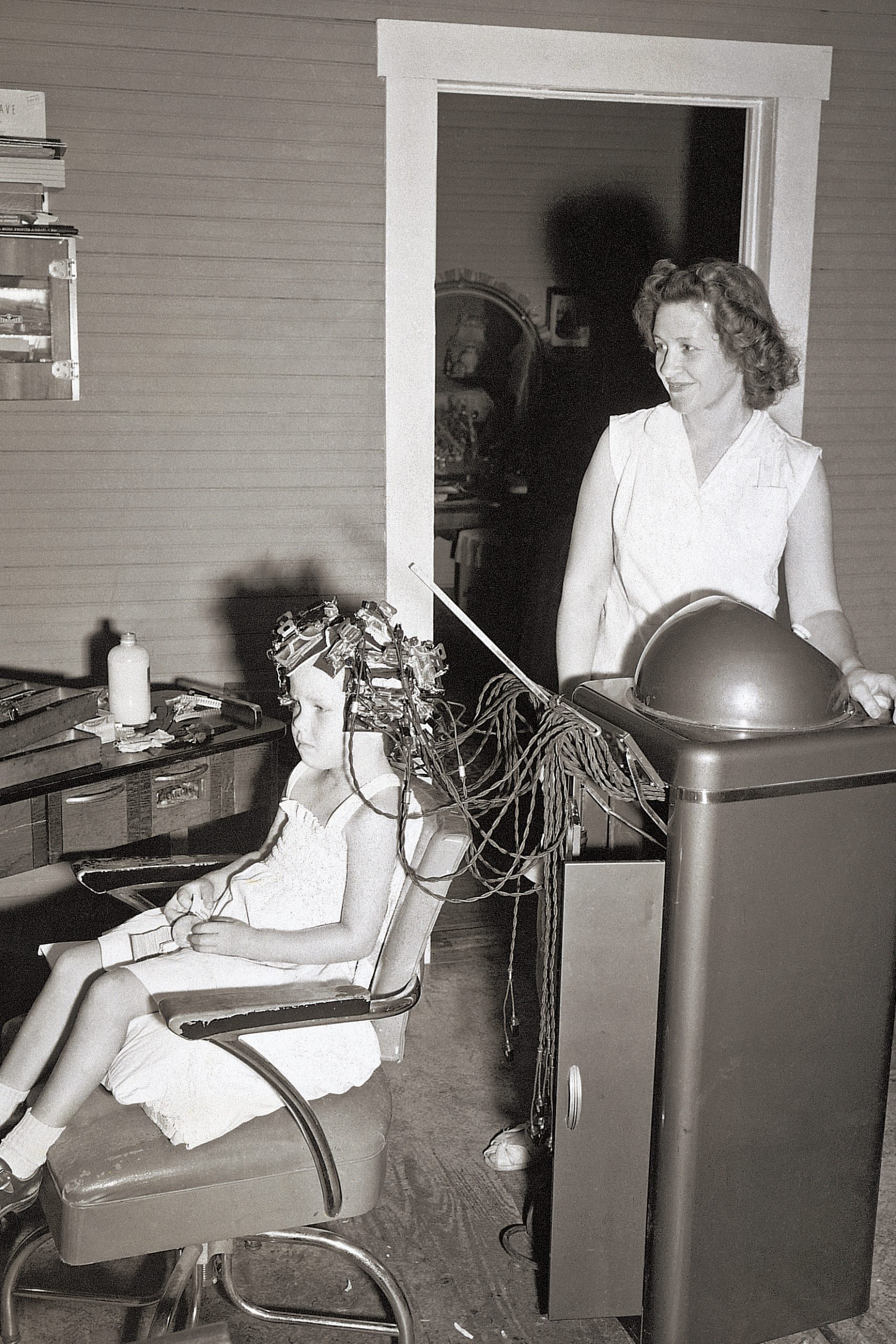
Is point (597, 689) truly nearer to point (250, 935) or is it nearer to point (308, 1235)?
point (250, 935)

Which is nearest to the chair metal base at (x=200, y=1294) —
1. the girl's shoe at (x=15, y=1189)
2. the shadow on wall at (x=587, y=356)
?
the girl's shoe at (x=15, y=1189)

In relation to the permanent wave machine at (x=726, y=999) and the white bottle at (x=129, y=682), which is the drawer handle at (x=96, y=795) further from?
the permanent wave machine at (x=726, y=999)

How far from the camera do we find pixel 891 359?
4.16 metres

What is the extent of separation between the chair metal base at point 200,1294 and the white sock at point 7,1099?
213mm

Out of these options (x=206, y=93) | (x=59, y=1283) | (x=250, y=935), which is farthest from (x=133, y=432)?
(x=59, y=1283)

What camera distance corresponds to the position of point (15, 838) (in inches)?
109

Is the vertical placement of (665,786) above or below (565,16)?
below

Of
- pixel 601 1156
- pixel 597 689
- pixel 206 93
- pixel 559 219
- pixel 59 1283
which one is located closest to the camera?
pixel 601 1156

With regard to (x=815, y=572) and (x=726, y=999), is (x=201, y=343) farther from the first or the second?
(x=726, y=999)

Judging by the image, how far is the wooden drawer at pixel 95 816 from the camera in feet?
9.44

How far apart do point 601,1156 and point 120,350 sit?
2.61 m

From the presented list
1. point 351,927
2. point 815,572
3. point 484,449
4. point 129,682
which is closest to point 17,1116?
point 351,927

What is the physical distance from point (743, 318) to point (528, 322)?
453 cm

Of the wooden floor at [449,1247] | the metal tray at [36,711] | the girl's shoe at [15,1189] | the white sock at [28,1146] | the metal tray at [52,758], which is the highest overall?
the metal tray at [36,711]
